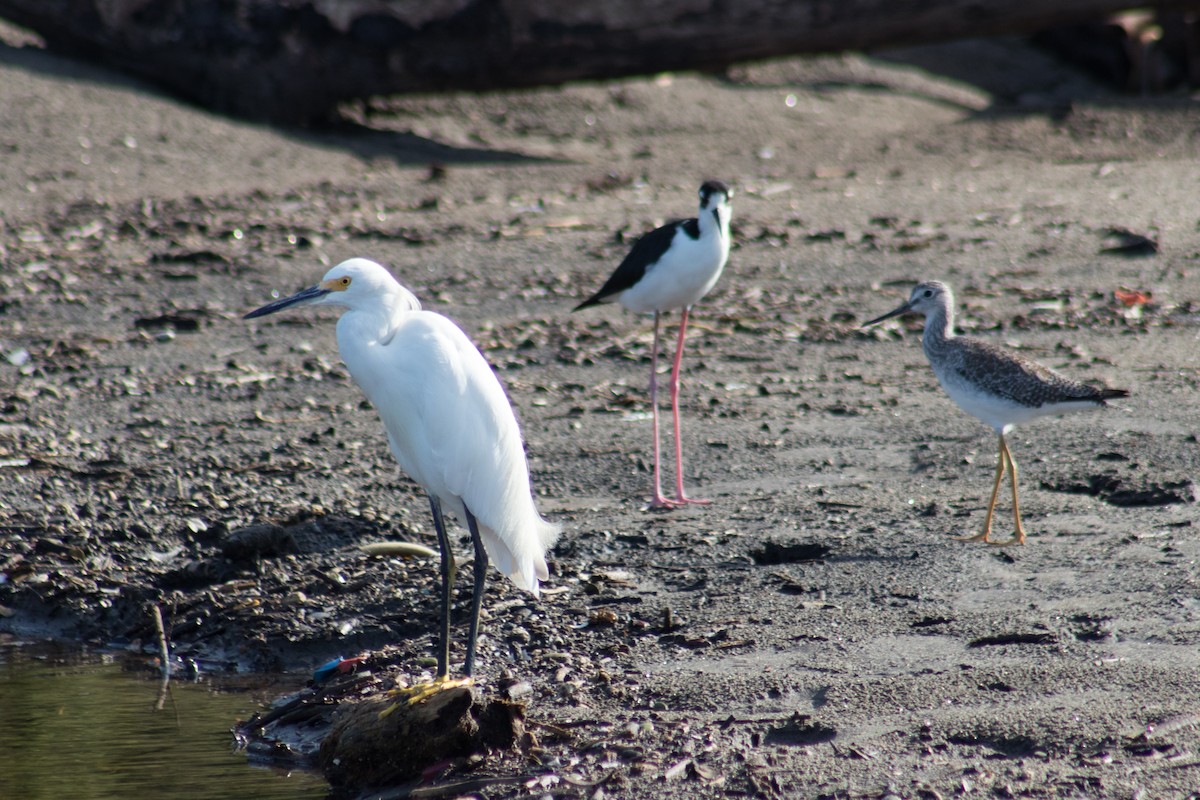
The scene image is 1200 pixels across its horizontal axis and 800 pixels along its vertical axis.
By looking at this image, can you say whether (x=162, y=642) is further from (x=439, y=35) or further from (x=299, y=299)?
(x=439, y=35)

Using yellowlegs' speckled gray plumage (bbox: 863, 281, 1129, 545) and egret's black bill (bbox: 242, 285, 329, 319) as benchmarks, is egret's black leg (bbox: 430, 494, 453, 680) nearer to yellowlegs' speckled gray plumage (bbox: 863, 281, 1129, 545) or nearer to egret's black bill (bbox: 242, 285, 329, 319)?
egret's black bill (bbox: 242, 285, 329, 319)

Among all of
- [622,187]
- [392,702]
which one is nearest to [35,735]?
[392,702]

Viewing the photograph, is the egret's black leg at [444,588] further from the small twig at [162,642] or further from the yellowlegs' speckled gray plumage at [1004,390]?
the yellowlegs' speckled gray plumage at [1004,390]

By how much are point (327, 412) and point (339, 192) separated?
16.1 ft

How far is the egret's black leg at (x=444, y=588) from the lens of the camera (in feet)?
15.3

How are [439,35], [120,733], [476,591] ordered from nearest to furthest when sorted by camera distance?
[476,591], [120,733], [439,35]

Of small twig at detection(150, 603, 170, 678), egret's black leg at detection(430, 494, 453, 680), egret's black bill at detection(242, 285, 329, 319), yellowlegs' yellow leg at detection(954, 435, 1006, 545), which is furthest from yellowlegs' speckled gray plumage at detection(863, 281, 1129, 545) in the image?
small twig at detection(150, 603, 170, 678)

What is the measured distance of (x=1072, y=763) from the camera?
3889mm

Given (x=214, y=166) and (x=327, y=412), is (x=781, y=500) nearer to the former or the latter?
(x=327, y=412)

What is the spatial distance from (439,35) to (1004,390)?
8839 millimetres

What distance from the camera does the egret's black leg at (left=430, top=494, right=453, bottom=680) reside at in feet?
15.3

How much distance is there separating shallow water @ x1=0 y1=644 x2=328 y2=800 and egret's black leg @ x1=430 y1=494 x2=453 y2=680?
1.71 feet

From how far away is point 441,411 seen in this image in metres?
4.56

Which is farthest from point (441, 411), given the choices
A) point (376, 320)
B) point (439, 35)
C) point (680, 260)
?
point (439, 35)
